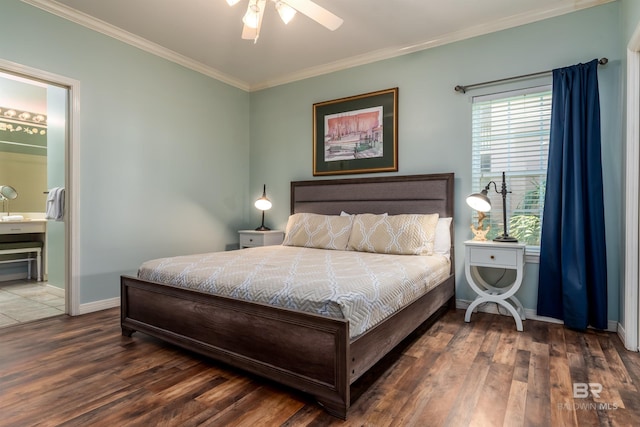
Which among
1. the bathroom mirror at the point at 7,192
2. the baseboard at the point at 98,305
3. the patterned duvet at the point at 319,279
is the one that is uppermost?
the bathroom mirror at the point at 7,192

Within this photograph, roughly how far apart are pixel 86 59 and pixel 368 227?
3.05 metres

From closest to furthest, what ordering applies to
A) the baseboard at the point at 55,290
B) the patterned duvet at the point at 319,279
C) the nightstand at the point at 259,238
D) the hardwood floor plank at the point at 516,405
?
1. the hardwood floor plank at the point at 516,405
2. the patterned duvet at the point at 319,279
3. the baseboard at the point at 55,290
4. the nightstand at the point at 259,238

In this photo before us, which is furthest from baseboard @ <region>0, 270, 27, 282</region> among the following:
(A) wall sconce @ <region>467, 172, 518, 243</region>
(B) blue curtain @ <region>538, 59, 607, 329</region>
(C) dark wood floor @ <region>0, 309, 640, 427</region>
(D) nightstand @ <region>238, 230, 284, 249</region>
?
(B) blue curtain @ <region>538, 59, 607, 329</region>

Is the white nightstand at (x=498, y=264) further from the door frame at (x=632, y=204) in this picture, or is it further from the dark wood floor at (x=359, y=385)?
the door frame at (x=632, y=204)

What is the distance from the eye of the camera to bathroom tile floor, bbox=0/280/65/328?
10.4ft

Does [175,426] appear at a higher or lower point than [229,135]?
lower

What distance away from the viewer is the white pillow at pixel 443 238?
3324 millimetres

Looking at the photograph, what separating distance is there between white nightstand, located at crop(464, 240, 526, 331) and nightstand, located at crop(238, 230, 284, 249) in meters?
2.33

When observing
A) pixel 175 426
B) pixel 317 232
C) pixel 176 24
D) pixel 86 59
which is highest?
pixel 176 24

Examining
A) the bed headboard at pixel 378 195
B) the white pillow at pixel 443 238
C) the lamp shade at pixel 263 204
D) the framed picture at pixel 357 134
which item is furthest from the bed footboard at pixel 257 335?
the framed picture at pixel 357 134

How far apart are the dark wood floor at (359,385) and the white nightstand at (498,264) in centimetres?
32

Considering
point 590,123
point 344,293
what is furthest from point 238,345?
point 590,123

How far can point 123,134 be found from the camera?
11.6ft

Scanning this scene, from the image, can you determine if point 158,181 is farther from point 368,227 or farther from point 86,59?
point 368,227
